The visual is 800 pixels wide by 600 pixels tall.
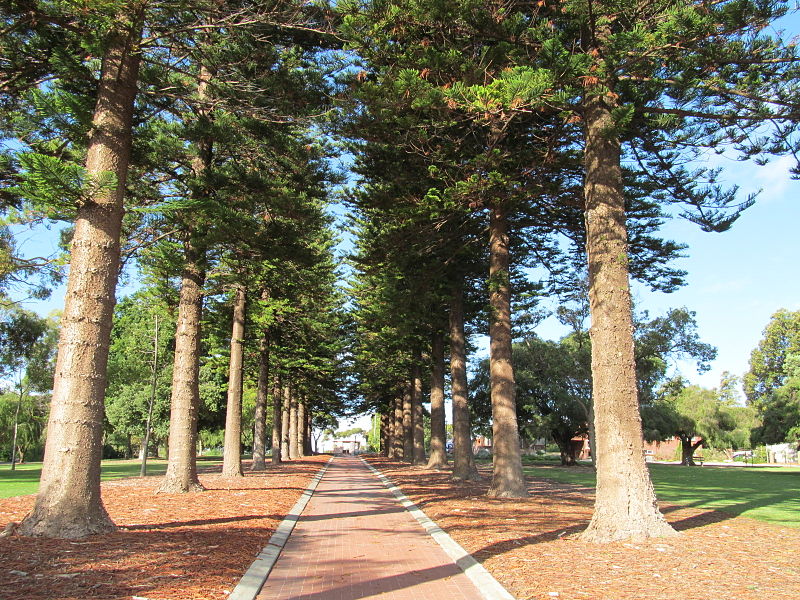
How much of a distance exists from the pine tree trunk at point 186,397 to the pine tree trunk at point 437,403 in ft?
39.6

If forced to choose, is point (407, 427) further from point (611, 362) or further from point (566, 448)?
point (611, 362)

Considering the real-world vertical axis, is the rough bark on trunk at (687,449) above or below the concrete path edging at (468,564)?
below

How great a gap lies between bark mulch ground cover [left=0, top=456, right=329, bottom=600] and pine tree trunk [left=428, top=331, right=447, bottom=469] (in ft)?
45.7

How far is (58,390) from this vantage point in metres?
7.05

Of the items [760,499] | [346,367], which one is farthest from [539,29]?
[346,367]

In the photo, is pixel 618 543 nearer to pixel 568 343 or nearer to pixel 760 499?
pixel 760 499

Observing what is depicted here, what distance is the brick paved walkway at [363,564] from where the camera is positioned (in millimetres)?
5277

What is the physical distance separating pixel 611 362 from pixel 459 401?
11.5 metres

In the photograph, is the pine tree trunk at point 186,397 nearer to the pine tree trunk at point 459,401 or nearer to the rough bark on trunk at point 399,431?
the pine tree trunk at point 459,401

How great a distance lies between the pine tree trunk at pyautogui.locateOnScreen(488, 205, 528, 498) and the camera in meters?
13.1

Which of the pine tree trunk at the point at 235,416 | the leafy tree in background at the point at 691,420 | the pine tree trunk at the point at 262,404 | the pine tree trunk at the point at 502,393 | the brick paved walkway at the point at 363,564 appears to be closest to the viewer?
the brick paved walkway at the point at 363,564

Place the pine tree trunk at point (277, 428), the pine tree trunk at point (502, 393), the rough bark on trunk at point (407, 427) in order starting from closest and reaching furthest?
the pine tree trunk at point (502, 393) → the pine tree trunk at point (277, 428) → the rough bark on trunk at point (407, 427)

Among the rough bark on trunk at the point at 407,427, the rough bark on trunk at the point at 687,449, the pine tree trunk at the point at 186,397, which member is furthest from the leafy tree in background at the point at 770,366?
the pine tree trunk at the point at 186,397

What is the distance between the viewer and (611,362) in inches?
312
